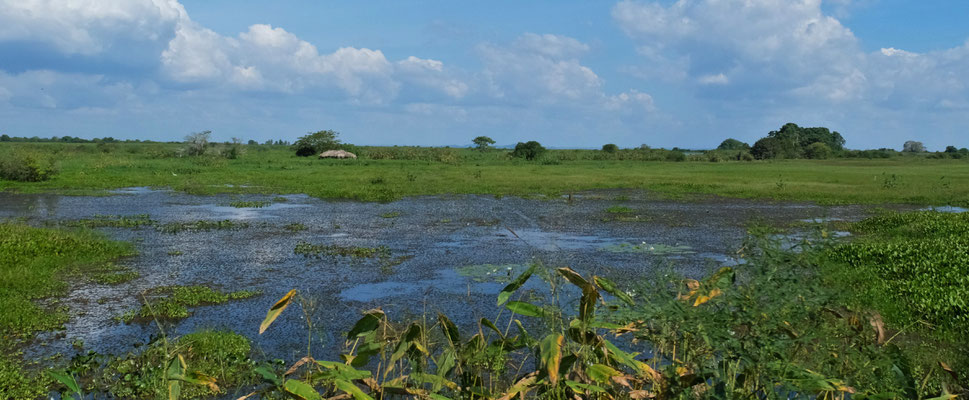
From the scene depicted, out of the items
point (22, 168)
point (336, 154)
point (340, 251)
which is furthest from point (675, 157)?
point (340, 251)

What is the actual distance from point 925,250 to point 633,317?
9464 mm

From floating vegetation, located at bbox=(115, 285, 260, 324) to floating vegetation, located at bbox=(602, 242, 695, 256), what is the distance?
6.86 m

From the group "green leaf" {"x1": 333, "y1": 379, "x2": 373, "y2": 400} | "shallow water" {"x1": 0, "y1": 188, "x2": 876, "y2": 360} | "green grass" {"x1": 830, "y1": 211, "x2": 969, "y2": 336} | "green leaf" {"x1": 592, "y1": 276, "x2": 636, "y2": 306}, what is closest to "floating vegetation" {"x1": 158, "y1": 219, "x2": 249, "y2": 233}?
"shallow water" {"x1": 0, "y1": 188, "x2": 876, "y2": 360}

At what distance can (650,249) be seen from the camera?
13.5 m

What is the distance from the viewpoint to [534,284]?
9883 millimetres

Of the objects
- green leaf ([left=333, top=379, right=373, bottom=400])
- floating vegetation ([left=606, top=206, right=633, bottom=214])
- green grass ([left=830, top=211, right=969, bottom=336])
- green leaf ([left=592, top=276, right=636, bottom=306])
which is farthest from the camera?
floating vegetation ([left=606, top=206, right=633, bottom=214])

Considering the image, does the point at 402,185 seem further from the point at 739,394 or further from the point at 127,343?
the point at 739,394

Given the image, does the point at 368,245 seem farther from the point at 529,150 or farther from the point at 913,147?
the point at 913,147

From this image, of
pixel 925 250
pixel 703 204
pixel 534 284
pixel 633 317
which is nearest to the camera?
pixel 633 317

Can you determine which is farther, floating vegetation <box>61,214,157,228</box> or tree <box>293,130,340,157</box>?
tree <box>293,130,340,157</box>

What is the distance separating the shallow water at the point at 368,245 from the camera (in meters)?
8.16

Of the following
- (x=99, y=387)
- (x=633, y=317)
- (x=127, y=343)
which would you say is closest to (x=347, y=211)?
(x=127, y=343)

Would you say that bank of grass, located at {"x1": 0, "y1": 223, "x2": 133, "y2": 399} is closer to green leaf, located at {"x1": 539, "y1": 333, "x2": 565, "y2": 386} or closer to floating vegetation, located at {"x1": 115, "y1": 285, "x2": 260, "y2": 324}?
floating vegetation, located at {"x1": 115, "y1": 285, "x2": 260, "y2": 324}

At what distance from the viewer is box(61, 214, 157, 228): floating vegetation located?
1653 centimetres
